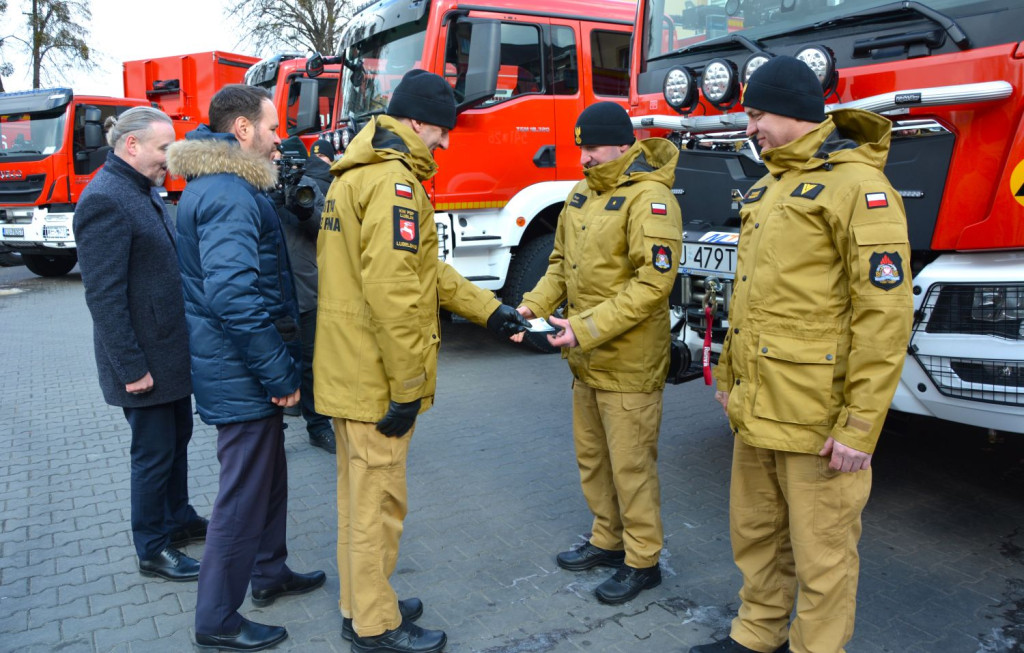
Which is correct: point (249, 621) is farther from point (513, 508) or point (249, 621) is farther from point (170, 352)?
point (513, 508)

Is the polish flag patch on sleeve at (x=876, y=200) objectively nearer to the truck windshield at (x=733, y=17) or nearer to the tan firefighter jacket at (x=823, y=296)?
the tan firefighter jacket at (x=823, y=296)

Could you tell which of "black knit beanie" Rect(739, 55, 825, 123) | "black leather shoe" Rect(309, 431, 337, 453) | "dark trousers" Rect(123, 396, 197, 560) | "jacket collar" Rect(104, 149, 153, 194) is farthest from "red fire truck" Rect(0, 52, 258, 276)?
A: "black knit beanie" Rect(739, 55, 825, 123)

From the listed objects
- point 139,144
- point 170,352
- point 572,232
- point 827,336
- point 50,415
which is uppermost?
point 139,144

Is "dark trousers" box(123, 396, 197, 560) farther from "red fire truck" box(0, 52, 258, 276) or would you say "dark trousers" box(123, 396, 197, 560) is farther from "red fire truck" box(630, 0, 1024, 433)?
"red fire truck" box(0, 52, 258, 276)

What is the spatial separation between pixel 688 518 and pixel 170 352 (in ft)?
8.00

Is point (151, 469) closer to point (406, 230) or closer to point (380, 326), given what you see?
point (380, 326)

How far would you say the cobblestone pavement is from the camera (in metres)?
3.01

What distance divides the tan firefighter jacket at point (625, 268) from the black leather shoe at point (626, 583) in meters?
0.73

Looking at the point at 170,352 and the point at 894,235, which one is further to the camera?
the point at 170,352

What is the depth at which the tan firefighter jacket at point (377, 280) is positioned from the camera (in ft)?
8.41

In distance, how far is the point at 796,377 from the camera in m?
2.43

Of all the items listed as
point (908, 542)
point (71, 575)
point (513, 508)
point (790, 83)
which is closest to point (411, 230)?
point (790, 83)

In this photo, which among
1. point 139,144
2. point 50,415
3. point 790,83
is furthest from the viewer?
point 50,415

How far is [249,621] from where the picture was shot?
2980 mm
